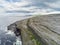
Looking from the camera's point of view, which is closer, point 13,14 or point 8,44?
point 8,44

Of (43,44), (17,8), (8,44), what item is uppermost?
(43,44)

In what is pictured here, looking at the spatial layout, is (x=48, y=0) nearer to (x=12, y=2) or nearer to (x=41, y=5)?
(x=41, y=5)

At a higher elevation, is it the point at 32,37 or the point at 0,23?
the point at 32,37

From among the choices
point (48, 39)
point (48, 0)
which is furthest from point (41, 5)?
point (48, 39)

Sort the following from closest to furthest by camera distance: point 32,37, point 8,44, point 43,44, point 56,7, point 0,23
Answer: point 43,44 < point 32,37 < point 8,44 < point 0,23 < point 56,7

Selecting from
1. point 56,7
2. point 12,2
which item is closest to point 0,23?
point 12,2

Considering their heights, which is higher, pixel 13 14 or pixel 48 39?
pixel 48 39

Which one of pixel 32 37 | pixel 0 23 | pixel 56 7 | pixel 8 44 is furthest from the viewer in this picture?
pixel 56 7

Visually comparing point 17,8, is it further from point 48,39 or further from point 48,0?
point 48,39

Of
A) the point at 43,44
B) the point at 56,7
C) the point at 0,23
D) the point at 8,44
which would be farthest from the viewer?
the point at 56,7
